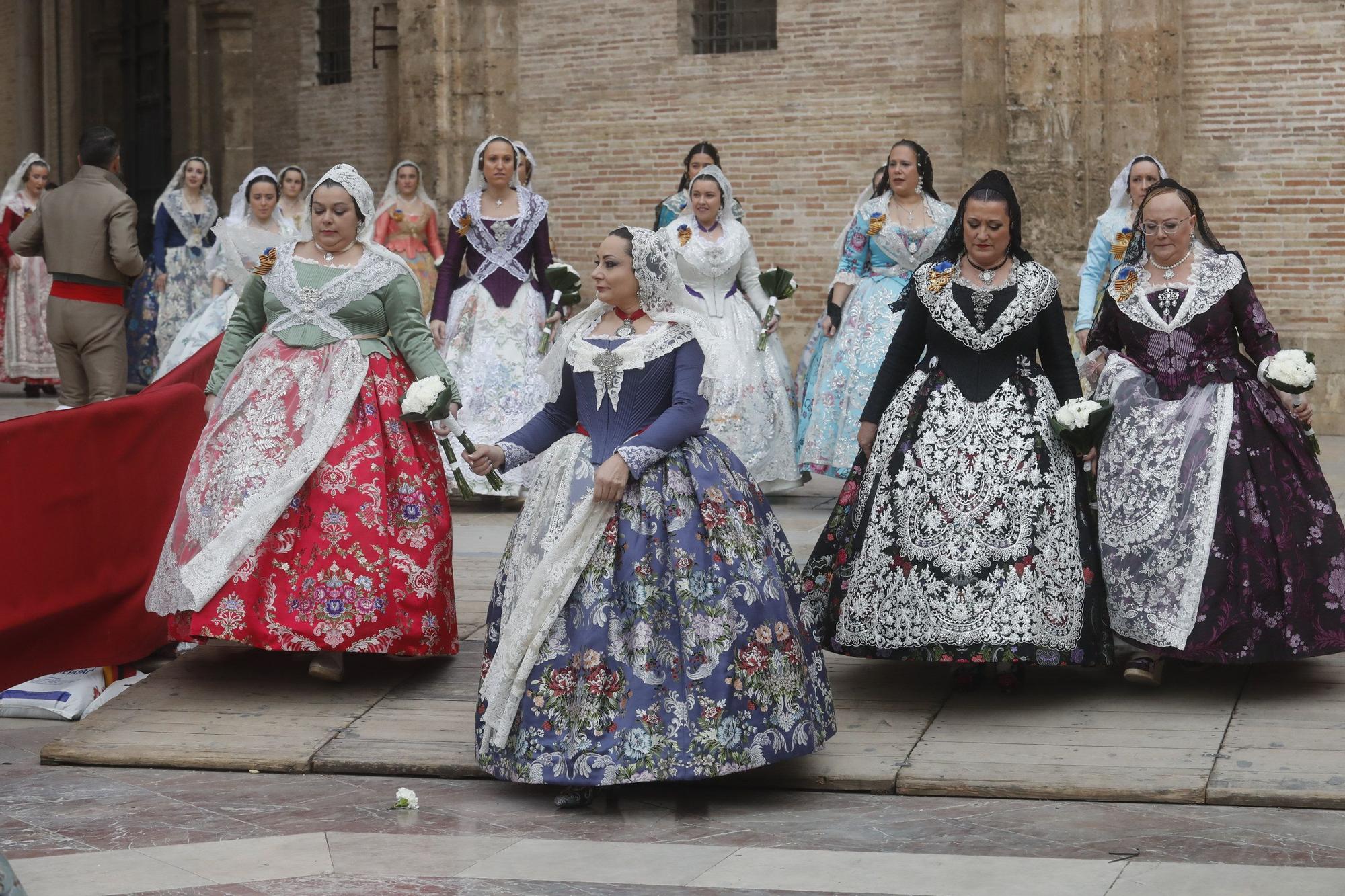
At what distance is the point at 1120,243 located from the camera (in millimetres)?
9305

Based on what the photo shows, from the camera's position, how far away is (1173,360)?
20.3 feet

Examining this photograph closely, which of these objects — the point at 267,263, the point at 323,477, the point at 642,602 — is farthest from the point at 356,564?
the point at 642,602

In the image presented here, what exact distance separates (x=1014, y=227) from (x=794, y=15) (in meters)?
8.96

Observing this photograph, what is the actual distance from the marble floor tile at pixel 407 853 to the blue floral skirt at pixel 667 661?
311 mm

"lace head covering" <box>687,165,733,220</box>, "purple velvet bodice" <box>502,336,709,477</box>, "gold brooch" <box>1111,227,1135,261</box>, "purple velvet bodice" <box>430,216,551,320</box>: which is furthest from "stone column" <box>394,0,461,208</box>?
"purple velvet bodice" <box>502,336,709,477</box>

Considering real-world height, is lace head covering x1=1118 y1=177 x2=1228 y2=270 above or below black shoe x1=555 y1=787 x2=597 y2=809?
above

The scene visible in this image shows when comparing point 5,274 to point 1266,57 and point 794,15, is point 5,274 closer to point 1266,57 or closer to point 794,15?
point 794,15

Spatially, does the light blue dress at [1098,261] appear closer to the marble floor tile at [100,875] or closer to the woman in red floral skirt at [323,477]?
the woman in red floral skirt at [323,477]

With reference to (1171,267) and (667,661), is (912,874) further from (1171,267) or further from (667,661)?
(1171,267)

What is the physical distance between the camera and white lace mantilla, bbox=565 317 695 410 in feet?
17.9

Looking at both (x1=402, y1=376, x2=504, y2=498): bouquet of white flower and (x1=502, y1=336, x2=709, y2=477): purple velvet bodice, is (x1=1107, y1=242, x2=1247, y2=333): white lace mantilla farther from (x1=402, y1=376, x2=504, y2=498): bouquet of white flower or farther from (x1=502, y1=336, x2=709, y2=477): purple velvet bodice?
(x1=402, y1=376, x2=504, y2=498): bouquet of white flower

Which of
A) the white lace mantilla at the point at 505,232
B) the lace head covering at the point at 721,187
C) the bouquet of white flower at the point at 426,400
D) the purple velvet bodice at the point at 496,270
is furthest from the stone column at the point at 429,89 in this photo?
the bouquet of white flower at the point at 426,400

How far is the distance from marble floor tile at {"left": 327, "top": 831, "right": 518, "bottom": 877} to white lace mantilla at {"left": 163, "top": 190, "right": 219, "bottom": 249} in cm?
1041

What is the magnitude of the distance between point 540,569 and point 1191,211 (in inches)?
100
